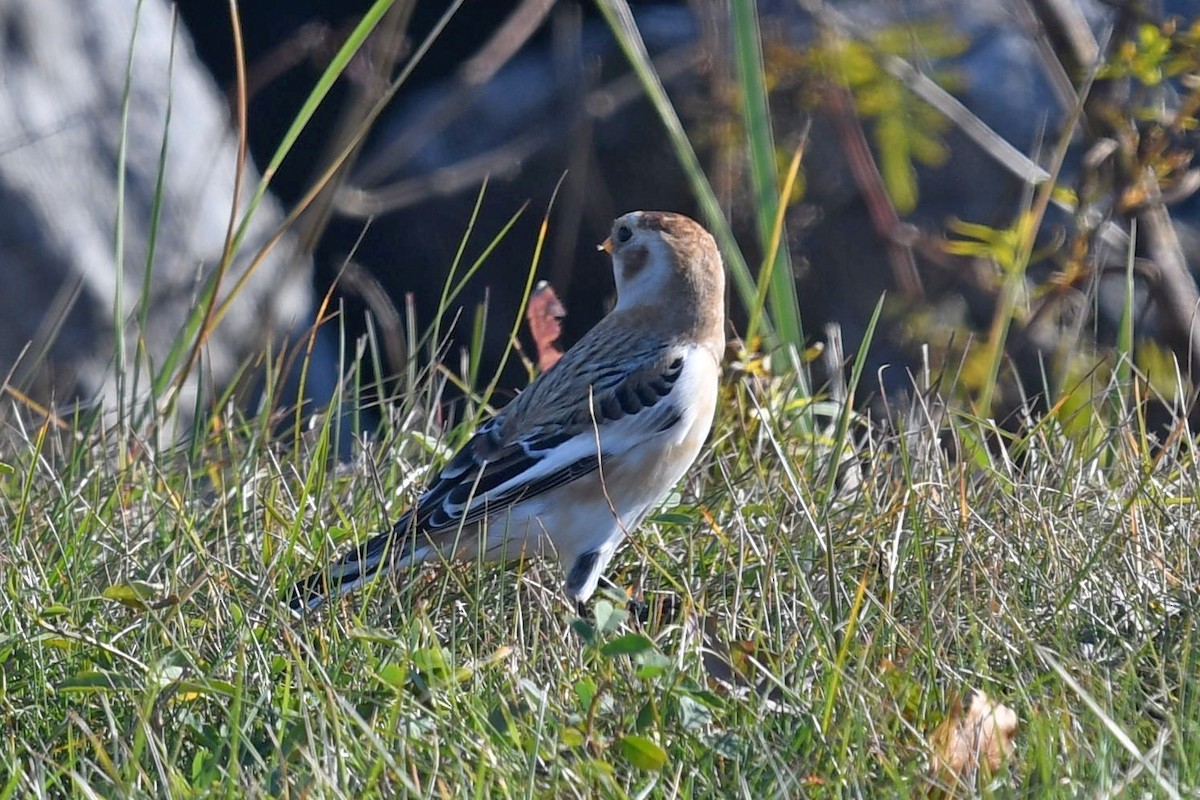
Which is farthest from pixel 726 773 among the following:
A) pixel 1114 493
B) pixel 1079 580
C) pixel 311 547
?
pixel 1114 493

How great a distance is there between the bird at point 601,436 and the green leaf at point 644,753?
85cm

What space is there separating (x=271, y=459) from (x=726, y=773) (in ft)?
5.03

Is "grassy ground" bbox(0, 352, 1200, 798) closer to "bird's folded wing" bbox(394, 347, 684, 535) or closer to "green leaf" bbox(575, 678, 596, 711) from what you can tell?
"green leaf" bbox(575, 678, 596, 711)

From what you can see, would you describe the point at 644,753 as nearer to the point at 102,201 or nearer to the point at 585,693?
the point at 585,693

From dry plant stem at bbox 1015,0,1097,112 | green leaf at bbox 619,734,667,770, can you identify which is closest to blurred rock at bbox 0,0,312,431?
dry plant stem at bbox 1015,0,1097,112

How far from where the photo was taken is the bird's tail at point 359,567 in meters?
2.77

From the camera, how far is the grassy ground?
7.21 ft

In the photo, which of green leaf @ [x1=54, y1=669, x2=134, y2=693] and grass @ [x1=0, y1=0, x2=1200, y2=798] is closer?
grass @ [x1=0, y1=0, x2=1200, y2=798]

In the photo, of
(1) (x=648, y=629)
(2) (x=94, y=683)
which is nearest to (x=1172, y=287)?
(1) (x=648, y=629)

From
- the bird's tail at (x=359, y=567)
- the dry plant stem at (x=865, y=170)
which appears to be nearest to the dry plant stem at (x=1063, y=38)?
the dry plant stem at (x=865, y=170)

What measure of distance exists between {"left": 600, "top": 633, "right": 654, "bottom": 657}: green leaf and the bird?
615 mm

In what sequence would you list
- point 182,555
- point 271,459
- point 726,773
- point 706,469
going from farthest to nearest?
1. point 706,469
2. point 271,459
3. point 182,555
4. point 726,773

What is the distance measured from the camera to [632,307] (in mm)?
4016

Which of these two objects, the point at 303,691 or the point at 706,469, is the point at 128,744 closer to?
the point at 303,691
